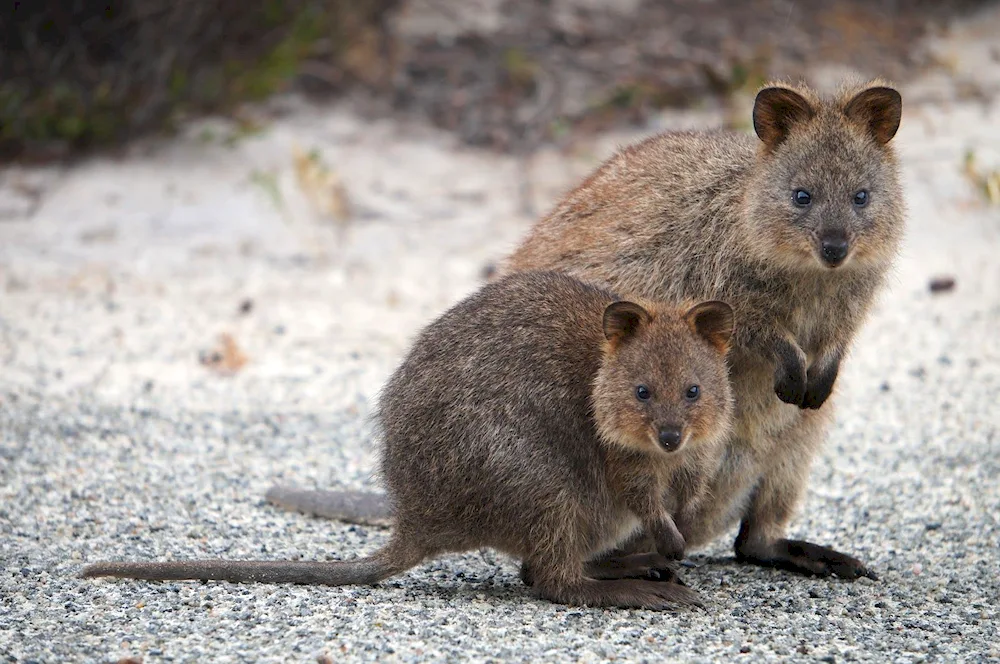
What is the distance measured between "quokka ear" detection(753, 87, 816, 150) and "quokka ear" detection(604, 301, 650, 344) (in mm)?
1033

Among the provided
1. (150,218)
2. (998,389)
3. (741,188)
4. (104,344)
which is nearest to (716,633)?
(741,188)

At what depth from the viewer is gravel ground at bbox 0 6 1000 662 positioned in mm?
4543

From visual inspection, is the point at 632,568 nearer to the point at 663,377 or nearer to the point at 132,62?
the point at 663,377

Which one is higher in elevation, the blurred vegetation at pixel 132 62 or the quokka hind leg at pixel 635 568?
the blurred vegetation at pixel 132 62

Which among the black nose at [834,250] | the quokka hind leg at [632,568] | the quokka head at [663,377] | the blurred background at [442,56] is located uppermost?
the blurred background at [442,56]

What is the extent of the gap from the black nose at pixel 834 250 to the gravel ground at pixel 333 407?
1328mm

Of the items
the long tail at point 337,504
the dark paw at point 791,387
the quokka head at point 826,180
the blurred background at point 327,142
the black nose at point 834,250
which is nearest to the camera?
the black nose at point 834,250

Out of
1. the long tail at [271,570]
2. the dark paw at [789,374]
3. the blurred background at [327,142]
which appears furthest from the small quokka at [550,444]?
the blurred background at [327,142]

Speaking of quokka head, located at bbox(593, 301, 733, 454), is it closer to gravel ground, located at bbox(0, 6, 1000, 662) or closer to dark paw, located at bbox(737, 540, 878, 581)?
gravel ground, located at bbox(0, 6, 1000, 662)

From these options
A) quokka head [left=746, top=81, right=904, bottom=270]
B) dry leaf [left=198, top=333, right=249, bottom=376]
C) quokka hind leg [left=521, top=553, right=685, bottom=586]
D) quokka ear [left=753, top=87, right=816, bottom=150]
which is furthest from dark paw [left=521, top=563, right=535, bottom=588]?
dry leaf [left=198, top=333, right=249, bottom=376]

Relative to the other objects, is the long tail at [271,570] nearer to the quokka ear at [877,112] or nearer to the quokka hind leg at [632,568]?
the quokka hind leg at [632,568]

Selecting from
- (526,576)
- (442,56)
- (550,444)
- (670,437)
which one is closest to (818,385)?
(670,437)

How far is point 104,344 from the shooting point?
8258 millimetres

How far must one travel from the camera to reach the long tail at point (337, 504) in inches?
228
